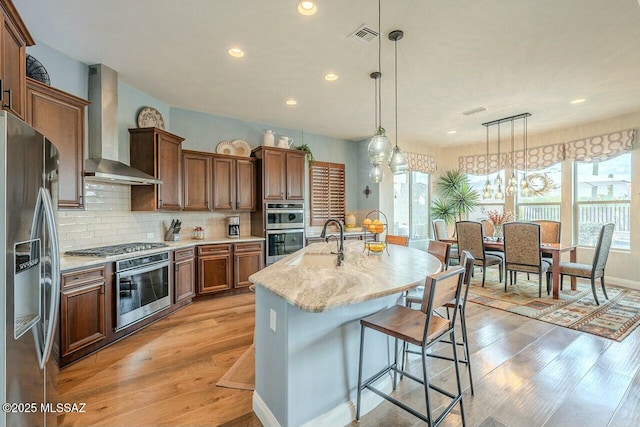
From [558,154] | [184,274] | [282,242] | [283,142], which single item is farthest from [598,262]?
[184,274]

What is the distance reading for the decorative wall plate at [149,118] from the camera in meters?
3.83

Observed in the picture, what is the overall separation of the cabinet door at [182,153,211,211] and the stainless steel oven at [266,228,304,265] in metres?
1.14

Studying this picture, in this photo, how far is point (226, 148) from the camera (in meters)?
4.87

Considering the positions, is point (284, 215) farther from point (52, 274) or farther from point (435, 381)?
point (52, 274)

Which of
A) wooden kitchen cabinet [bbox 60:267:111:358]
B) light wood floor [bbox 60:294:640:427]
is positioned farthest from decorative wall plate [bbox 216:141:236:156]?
light wood floor [bbox 60:294:640:427]

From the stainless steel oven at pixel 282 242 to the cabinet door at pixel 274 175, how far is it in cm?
61

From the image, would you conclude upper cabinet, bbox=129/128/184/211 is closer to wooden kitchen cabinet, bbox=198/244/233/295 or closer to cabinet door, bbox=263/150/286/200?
wooden kitchen cabinet, bbox=198/244/233/295

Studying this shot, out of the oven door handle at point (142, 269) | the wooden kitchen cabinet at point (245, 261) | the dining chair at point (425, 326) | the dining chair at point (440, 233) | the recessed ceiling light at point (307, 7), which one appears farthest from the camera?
the dining chair at point (440, 233)

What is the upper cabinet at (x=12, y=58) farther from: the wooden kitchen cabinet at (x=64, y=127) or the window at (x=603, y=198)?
the window at (x=603, y=198)

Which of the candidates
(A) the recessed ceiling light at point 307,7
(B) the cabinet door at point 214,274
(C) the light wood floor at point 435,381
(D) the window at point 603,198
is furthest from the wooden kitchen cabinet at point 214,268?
(D) the window at point 603,198

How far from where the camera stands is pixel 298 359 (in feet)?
5.23

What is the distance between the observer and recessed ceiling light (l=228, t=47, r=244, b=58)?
284cm

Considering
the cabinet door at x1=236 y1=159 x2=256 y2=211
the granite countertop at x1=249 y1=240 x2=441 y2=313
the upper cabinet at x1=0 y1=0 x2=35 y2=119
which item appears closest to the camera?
the granite countertop at x1=249 y1=240 x2=441 y2=313

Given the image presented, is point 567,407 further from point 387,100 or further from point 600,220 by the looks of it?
point 600,220
